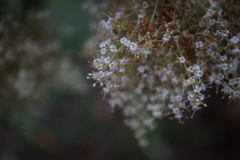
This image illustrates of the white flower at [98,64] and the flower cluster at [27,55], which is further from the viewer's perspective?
the flower cluster at [27,55]

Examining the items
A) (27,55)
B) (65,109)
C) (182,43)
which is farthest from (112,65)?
(65,109)

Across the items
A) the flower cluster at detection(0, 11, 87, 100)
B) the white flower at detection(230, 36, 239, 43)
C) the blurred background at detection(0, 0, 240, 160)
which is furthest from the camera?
the blurred background at detection(0, 0, 240, 160)

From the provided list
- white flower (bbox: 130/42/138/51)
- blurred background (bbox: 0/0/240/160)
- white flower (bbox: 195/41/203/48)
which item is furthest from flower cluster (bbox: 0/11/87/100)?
white flower (bbox: 195/41/203/48)

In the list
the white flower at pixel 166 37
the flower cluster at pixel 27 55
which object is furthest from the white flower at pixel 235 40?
the flower cluster at pixel 27 55

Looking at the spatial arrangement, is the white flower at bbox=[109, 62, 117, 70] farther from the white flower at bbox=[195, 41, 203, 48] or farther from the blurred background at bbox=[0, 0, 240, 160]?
→ the blurred background at bbox=[0, 0, 240, 160]

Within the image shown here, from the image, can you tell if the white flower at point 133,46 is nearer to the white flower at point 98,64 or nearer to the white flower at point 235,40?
the white flower at point 98,64

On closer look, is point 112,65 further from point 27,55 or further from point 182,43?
point 27,55

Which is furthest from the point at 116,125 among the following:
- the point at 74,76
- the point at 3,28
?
the point at 3,28

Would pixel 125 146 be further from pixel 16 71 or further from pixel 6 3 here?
pixel 6 3

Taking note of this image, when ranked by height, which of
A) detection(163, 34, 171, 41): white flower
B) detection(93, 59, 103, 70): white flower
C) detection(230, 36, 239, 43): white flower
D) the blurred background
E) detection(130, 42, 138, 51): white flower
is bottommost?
detection(230, 36, 239, 43): white flower
